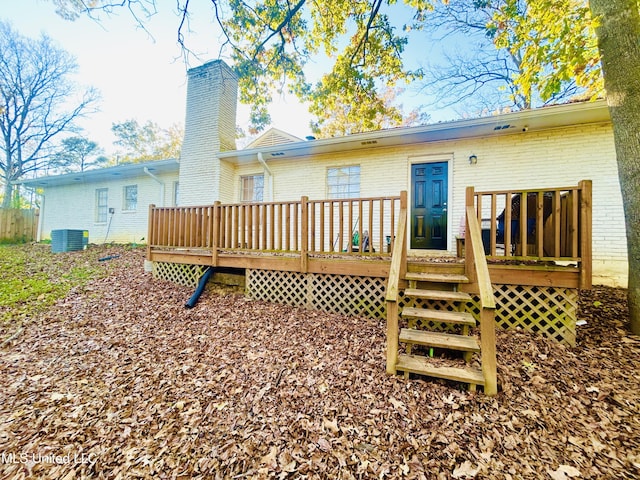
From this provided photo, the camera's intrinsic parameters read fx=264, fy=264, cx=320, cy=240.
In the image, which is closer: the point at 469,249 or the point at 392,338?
the point at 392,338

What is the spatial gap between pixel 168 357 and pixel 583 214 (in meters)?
4.85

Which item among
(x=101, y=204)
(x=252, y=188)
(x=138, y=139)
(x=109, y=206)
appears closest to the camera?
(x=252, y=188)

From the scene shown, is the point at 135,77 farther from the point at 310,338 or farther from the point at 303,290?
the point at 310,338

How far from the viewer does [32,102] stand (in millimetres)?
16562

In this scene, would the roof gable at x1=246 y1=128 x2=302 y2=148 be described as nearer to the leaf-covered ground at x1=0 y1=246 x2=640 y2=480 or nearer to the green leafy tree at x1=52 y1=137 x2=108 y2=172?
the leaf-covered ground at x1=0 y1=246 x2=640 y2=480

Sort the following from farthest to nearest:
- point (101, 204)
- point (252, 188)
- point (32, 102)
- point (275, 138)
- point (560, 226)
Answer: point (32, 102)
point (275, 138)
point (101, 204)
point (252, 188)
point (560, 226)

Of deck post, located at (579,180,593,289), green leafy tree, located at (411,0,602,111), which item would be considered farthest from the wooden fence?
deck post, located at (579,180,593,289)

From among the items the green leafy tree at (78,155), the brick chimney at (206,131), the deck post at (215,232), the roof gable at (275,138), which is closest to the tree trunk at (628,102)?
the deck post at (215,232)

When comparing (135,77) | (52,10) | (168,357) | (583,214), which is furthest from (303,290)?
(135,77)

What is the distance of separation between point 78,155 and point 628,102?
27687 mm

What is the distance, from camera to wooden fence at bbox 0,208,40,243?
35.3ft

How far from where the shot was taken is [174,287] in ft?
16.4

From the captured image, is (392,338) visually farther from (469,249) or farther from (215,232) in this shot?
(215,232)

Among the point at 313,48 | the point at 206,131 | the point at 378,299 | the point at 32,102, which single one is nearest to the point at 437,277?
the point at 378,299
